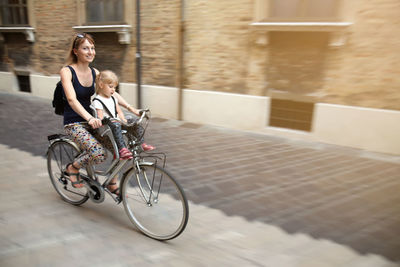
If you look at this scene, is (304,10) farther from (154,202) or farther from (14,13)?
(14,13)

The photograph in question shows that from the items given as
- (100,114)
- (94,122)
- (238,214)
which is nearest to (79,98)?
(100,114)

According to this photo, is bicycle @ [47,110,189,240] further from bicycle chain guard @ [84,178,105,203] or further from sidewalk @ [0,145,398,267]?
sidewalk @ [0,145,398,267]

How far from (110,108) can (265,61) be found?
4602 mm

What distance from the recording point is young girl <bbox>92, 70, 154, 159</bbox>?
109 inches

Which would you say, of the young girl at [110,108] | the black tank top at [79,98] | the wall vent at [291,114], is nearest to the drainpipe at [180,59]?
the wall vent at [291,114]

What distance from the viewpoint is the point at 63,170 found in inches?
140

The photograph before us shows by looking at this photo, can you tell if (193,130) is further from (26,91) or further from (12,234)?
(26,91)

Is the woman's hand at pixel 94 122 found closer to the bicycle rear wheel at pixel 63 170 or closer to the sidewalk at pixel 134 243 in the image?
the bicycle rear wheel at pixel 63 170

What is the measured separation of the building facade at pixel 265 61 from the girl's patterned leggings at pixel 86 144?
177 inches

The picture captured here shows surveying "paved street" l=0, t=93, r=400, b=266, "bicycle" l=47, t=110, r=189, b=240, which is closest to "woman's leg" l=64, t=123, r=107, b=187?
"bicycle" l=47, t=110, r=189, b=240

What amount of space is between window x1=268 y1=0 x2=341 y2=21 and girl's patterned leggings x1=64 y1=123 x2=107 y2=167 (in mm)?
4796

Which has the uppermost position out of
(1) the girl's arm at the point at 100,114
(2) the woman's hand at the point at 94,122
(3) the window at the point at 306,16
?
(3) the window at the point at 306,16

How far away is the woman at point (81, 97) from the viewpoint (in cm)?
294

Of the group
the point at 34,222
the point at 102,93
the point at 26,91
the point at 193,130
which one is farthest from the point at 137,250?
the point at 26,91
